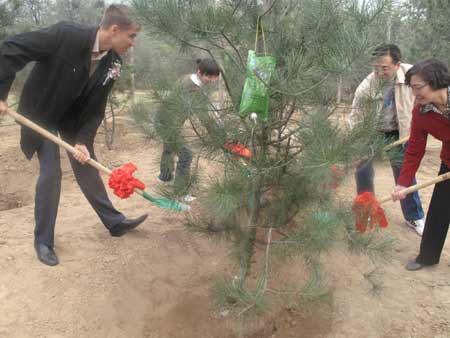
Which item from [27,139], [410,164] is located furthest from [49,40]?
[410,164]

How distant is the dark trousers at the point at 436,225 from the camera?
2.68m

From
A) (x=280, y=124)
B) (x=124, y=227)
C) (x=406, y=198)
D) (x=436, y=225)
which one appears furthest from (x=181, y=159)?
(x=406, y=198)

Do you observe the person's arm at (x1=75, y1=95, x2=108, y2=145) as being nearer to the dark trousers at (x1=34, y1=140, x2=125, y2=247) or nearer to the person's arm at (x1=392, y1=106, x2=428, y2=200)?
the dark trousers at (x1=34, y1=140, x2=125, y2=247)

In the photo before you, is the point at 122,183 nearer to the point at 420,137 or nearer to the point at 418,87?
the point at 418,87

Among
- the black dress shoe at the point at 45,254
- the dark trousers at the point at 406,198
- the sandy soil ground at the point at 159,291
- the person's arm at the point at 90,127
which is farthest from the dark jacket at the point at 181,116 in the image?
the dark trousers at the point at 406,198

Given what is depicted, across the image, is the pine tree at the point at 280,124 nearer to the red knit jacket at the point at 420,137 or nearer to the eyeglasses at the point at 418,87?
the eyeglasses at the point at 418,87

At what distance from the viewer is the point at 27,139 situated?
8.14 feet

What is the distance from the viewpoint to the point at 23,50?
2.13 m

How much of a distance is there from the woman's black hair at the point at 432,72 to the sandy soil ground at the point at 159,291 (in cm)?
48

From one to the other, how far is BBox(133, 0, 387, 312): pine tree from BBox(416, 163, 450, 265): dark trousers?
101 centimetres

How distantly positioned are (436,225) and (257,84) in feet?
5.98

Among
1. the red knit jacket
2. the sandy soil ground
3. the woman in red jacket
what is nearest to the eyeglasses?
the woman in red jacket

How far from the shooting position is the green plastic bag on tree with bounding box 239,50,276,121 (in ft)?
4.90

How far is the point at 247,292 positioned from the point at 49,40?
1.58 m
